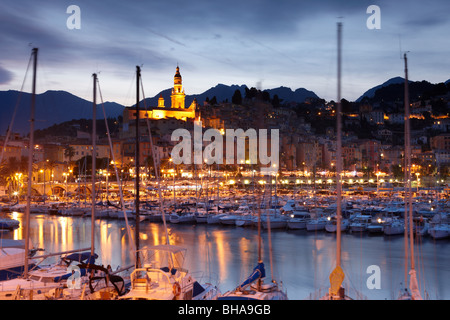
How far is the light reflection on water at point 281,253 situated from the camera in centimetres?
1289

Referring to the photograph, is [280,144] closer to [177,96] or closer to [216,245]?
[177,96]

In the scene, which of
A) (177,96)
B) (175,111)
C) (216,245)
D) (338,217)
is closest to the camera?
(338,217)

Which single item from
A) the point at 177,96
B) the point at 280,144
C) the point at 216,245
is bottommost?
the point at 216,245

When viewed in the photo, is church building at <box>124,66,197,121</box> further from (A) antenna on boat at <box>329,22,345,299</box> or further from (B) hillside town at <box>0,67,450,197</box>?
(A) antenna on boat at <box>329,22,345,299</box>

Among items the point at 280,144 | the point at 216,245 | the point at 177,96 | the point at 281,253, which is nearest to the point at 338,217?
the point at 281,253

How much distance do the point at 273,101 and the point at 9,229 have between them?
82.8 m

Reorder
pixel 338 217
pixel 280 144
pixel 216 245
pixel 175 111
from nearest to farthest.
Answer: pixel 338 217, pixel 216 245, pixel 280 144, pixel 175 111

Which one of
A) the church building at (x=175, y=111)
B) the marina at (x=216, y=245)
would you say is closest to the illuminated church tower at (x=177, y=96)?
the church building at (x=175, y=111)

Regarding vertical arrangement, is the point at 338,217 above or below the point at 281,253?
above

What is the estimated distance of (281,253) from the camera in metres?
17.7

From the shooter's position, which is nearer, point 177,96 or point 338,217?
point 338,217

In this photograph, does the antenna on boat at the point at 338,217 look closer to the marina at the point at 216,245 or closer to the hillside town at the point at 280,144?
the marina at the point at 216,245

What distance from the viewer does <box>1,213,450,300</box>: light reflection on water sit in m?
12.9
